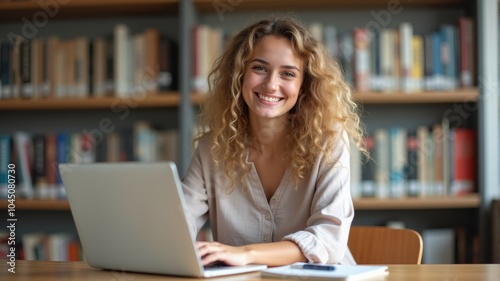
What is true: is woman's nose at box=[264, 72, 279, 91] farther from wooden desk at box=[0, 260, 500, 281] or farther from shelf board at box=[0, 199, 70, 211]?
shelf board at box=[0, 199, 70, 211]

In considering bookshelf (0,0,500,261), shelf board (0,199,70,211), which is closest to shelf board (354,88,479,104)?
bookshelf (0,0,500,261)

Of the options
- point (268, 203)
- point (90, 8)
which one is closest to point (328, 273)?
point (268, 203)

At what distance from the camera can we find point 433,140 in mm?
2838

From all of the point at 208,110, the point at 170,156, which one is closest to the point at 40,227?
the point at 170,156

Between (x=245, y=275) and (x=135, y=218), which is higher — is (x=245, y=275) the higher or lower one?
the lower one

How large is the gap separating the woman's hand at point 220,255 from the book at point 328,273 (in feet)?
0.24

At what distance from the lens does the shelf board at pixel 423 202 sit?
9.00 ft

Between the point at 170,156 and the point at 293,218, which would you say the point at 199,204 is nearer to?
the point at 293,218

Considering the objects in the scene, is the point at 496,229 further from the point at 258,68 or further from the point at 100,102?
the point at 100,102

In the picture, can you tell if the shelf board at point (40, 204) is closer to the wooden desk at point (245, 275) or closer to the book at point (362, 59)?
the book at point (362, 59)

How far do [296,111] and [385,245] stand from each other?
0.42m

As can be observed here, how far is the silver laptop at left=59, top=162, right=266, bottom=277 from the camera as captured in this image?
1215 millimetres

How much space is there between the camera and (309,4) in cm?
298

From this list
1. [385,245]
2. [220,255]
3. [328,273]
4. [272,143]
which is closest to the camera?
[328,273]
